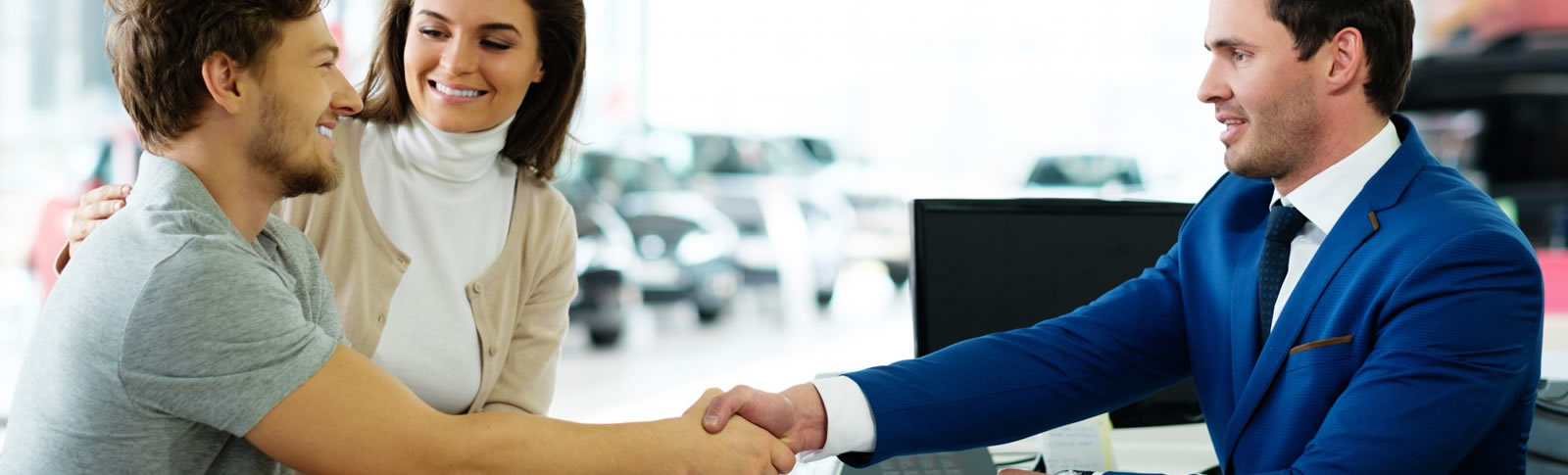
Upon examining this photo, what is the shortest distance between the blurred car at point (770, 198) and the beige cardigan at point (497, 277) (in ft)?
21.9

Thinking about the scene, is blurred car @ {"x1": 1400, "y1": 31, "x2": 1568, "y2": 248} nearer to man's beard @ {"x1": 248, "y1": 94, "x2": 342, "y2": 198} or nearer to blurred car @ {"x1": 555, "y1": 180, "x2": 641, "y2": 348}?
blurred car @ {"x1": 555, "y1": 180, "x2": 641, "y2": 348}

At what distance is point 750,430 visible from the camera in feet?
5.89

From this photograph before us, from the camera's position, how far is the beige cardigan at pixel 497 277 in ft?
6.56

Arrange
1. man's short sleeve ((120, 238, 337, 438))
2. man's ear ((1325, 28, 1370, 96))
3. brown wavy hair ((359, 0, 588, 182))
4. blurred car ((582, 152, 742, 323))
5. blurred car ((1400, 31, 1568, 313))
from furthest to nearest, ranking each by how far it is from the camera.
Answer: blurred car ((582, 152, 742, 323)) < blurred car ((1400, 31, 1568, 313)) < brown wavy hair ((359, 0, 588, 182)) < man's ear ((1325, 28, 1370, 96)) < man's short sleeve ((120, 238, 337, 438))

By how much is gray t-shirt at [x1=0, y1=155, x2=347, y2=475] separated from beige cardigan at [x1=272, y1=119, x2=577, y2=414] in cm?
60

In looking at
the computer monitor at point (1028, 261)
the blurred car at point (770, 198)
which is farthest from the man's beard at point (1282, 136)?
the blurred car at point (770, 198)

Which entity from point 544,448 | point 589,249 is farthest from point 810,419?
point 589,249

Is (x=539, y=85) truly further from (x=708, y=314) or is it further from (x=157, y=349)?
(x=708, y=314)

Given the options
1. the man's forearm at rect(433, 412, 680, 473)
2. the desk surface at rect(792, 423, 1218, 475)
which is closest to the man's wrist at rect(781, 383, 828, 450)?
the desk surface at rect(792, 423, 1218, 475)

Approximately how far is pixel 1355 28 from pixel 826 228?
7.79 meters

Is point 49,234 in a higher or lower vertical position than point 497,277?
lower

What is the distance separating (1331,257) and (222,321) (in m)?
1.19

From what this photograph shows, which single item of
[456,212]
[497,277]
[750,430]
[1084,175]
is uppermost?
[456,212]

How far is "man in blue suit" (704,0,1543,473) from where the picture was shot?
4.52 ft
